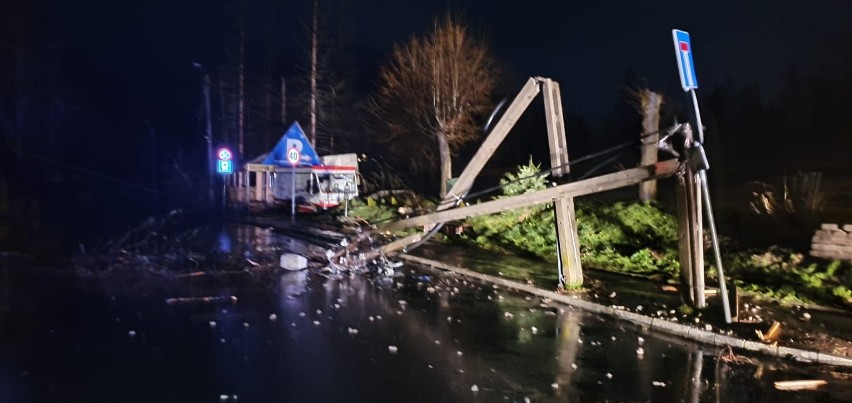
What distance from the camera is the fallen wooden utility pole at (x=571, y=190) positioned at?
9.09m

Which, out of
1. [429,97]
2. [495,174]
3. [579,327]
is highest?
[429,97]

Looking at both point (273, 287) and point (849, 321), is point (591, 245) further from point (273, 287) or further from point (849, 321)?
point (273, 287)

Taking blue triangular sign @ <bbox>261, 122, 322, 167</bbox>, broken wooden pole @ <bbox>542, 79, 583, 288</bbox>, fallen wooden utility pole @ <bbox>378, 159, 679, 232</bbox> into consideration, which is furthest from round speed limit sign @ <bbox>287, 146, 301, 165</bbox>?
broken wooden pole @ <bbox>542, 79, 583, 288</bbox>

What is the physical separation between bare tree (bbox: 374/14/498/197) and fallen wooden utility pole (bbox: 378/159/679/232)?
437 inches

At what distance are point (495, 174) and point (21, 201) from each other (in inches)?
826

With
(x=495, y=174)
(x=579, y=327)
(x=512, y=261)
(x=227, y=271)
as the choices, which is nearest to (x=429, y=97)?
(x=495, y=174)

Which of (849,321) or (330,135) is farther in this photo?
(330,135)

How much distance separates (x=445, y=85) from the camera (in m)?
23.2

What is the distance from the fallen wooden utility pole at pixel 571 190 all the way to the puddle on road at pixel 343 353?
1499 millimetres

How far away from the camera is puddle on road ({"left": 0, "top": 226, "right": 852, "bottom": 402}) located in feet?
19.4

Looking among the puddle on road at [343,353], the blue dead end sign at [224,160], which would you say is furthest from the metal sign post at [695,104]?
the blue dead end sign at [224,160]

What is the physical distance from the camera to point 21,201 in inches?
1142

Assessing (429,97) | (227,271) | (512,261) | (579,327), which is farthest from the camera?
(429,97)

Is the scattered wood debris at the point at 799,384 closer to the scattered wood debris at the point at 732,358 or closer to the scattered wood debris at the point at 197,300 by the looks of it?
the scattered wood debris at the point at 732,358
